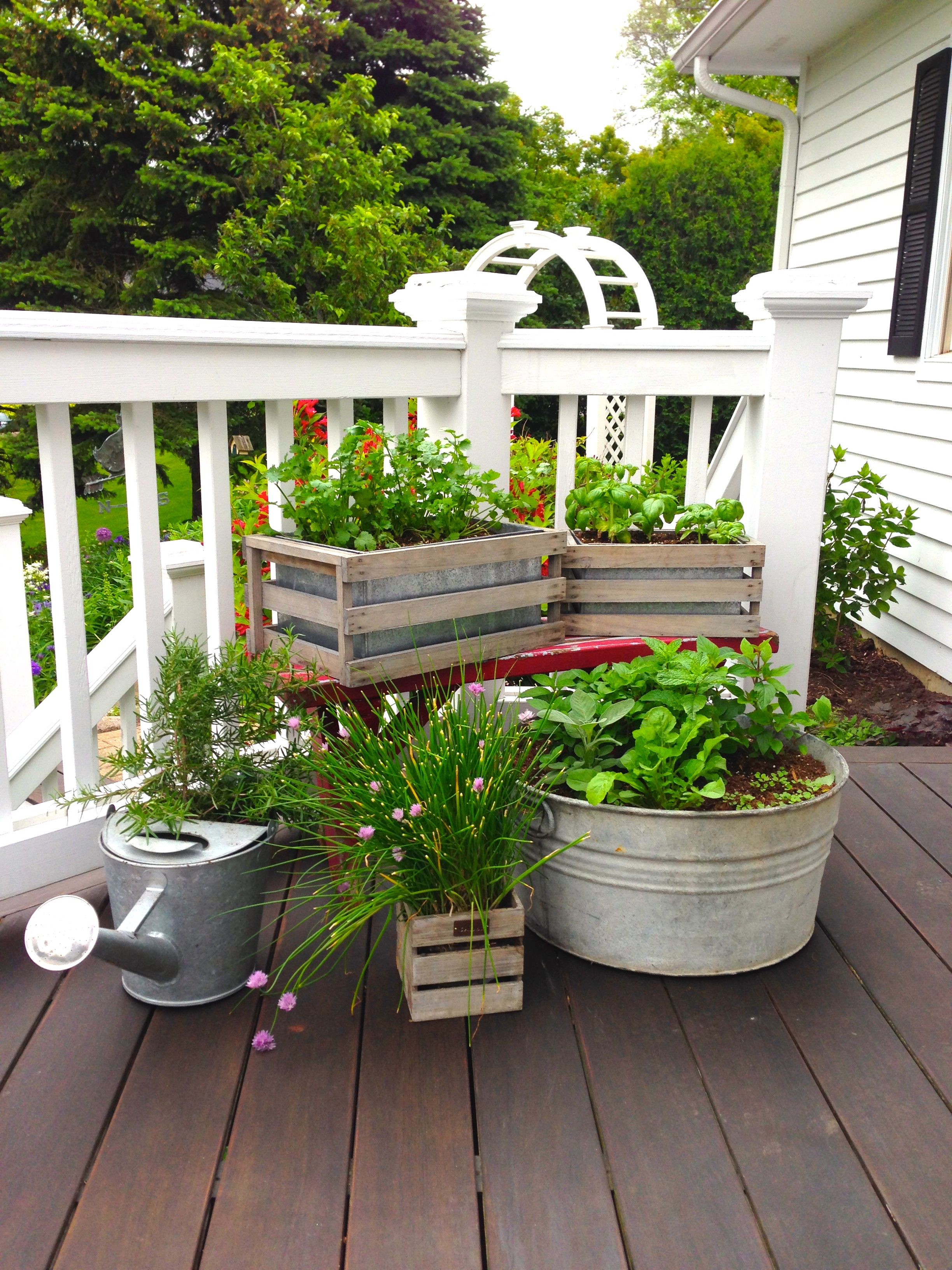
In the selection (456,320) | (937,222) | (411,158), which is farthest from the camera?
(411,158)

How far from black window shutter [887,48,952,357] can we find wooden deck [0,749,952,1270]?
351 centimetres

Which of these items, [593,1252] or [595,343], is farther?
[595,343]

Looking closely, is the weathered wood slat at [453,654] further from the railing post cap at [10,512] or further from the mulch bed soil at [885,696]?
the mulch bed soil at [885,696]

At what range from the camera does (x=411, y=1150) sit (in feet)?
4.23

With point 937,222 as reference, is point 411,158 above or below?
above

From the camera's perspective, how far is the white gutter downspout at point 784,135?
6270mm

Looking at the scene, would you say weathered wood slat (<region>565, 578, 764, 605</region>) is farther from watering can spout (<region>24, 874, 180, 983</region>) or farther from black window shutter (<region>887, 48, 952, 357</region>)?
black window shutter (<region>887, 48, 952, 357</region>)

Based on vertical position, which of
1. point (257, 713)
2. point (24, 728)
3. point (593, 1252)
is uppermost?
point (257, 713)


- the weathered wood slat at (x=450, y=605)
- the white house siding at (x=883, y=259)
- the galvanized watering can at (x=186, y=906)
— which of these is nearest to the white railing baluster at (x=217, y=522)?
the weathered wood slat at (x=450, y=605)

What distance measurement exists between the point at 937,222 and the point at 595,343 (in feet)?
9.75

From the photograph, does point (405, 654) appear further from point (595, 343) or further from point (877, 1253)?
point (877, 1253)

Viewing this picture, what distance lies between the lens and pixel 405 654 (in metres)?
1.75

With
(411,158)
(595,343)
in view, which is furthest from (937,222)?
(411,158)

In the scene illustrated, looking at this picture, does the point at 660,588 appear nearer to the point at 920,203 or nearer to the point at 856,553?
the point at 856,553
